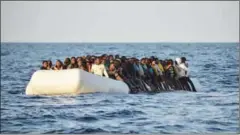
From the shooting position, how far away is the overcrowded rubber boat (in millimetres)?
5164

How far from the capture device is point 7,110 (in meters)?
5.18

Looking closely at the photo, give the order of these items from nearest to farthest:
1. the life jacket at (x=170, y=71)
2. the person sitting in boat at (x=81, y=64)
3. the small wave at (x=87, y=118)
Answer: the small wave at (x=87, y=118), the person sitting in boat at (x=81, y=64), the life jacket at (x=170, y=71)

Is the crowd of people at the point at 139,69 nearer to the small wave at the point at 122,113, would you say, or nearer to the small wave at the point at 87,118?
the small wave at the point at 122,113

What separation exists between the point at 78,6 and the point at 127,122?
1.24m

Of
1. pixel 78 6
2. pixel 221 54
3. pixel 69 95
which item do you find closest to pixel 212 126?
pixel 221 54

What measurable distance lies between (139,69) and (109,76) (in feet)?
1.07

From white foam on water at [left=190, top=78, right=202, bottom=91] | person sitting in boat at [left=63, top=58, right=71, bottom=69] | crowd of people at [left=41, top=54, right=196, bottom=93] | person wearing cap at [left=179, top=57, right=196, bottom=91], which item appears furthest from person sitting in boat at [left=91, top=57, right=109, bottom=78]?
white foam on water at [left=190, top=78, right=202, bottom=91]

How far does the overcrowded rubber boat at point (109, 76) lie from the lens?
16.9 ft

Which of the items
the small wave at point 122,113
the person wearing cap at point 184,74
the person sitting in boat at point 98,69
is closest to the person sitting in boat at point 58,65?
the person sitting in boat at point 98,69

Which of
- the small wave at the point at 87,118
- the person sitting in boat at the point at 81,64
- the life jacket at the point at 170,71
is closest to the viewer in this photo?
the small wave at the point at 87,118

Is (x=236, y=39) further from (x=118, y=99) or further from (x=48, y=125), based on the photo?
(x=48, y=125)

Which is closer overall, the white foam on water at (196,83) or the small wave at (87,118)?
the small wave at (87,118)

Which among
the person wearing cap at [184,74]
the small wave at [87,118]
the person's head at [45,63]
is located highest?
the person's head at [45,63]

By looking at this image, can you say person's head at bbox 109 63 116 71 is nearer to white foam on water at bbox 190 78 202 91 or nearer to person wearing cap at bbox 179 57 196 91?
person wearing cap at bbox 179 57 196 91
